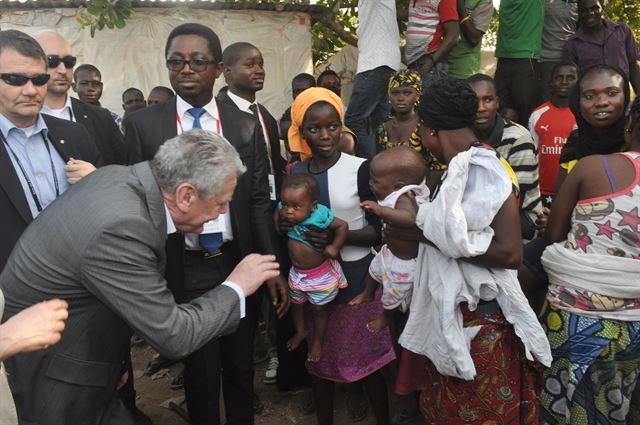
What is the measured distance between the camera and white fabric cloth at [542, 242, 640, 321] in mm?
2387

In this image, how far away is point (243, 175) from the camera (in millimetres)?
3027

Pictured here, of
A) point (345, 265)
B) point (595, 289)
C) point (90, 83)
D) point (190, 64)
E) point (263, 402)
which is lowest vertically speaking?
point (263, 402)

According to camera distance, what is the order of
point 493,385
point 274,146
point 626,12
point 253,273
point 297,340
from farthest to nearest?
1. point 626,12
2. point 274,146
3. point 297,340
4. point 493,385
5. point 253,273

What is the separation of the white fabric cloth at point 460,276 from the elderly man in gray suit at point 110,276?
87 centimetres

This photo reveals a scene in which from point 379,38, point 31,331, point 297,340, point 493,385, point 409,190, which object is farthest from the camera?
point 379,38

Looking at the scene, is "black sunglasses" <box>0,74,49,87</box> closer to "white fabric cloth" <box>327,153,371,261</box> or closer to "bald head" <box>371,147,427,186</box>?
"white fabric cloth" <box>327,153,371,261</box>

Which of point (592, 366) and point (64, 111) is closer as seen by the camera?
point (592, 366)

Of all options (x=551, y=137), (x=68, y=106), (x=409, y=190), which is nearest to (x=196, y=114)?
(x=409, y=190)

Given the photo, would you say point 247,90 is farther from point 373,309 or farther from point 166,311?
point 166,311

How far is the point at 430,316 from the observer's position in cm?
246

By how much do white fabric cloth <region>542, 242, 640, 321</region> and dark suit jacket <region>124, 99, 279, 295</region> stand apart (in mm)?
1609

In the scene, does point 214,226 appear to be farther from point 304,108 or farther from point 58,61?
point 58,61

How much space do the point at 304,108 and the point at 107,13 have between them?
540 centimetres

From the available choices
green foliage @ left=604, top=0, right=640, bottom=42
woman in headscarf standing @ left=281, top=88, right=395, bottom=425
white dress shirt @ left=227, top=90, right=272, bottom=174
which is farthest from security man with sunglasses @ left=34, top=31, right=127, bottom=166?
green foliage @ left=604, top=0, right=640, bottom=42
